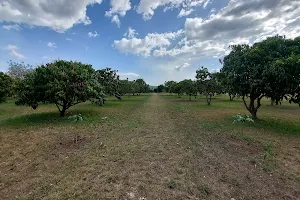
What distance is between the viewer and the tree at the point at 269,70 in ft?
33.9

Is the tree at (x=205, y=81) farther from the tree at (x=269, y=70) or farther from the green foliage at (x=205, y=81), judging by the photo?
the tree at (x=269, y=70)

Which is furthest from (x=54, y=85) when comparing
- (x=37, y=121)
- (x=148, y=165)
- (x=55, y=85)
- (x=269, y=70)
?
(x=269, y=70)

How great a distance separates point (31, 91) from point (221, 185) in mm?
13895

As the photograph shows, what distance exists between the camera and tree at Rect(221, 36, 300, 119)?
33.9ft

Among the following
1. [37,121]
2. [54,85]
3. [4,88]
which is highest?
[54,85]

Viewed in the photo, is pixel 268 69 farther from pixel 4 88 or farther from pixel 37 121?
pixel 4 88

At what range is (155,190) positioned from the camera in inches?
175

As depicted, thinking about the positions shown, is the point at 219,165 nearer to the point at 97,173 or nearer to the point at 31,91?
the point at 97,173

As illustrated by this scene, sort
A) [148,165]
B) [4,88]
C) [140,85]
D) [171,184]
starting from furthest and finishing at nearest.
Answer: [140,85]
[4,88]
[148,165]
[171,184]

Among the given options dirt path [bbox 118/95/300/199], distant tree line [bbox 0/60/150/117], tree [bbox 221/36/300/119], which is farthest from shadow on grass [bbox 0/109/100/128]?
tree [bbox 221/36/300/119]

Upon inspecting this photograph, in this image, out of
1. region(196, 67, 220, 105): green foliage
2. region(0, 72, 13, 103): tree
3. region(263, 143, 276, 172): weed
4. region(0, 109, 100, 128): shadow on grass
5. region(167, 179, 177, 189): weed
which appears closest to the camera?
region(167, 179, 177, 189): weed

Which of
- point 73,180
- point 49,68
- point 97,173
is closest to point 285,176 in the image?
point 97,173

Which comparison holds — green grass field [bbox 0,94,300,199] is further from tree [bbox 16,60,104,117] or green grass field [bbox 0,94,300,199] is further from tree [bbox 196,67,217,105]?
tree [bbox 196,67,217,105]

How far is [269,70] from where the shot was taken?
1082 centimetres
